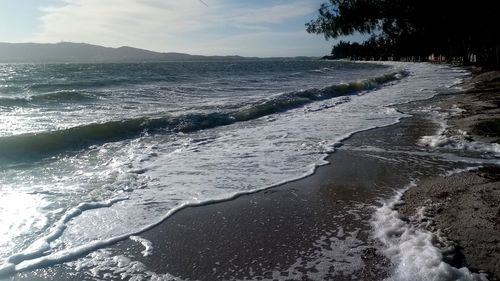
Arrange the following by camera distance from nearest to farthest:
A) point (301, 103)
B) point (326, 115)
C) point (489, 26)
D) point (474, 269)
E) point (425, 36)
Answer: point (474, 269)
point (326, 115)
point (301, 103)
point (489, 26)
point (425, 36)

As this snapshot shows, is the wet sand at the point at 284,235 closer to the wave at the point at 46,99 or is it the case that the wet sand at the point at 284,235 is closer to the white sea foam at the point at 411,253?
the white sea foam at the point at 411,253

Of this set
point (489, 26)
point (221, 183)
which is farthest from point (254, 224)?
point (489, 26)

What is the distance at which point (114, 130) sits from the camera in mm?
11555

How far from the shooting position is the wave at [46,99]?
1882 cm

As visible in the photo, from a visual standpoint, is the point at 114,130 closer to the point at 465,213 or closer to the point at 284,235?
the point at 284,235

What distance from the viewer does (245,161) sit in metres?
7.72

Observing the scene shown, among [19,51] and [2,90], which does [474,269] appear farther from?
[19,51]

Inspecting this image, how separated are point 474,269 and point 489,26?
83.6ft

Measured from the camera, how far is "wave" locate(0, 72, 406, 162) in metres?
9.64

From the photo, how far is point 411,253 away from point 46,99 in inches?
779

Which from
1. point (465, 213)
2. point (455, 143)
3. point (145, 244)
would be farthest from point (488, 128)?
point (145, 244)

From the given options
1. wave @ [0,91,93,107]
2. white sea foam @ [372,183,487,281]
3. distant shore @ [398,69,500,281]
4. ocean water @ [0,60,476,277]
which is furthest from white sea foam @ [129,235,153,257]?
wave @ [0,91,93,107]

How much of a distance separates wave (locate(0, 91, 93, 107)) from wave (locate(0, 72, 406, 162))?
347 inches

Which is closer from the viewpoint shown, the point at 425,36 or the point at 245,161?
the point at 245,161
